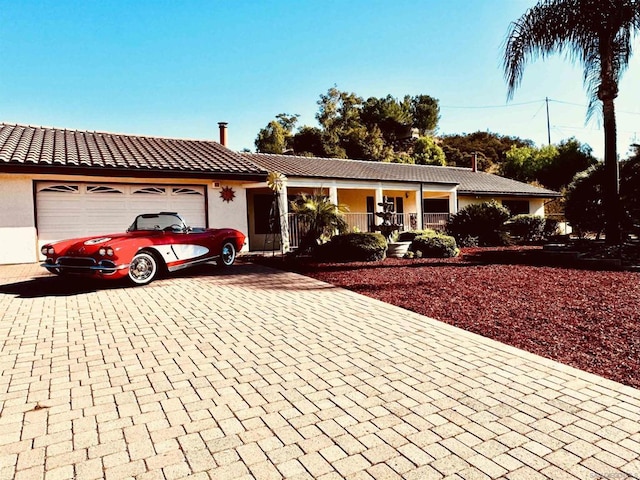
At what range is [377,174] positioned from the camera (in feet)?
64.2

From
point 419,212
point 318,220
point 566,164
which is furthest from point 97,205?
point 566,164

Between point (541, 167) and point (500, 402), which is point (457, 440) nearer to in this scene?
point (500, 402)

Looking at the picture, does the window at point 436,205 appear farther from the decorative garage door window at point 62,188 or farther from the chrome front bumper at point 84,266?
the chrome front bumper at point 84,266

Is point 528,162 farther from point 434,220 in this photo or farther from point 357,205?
point 357,205

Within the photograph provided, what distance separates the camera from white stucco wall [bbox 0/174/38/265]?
10.6 meters

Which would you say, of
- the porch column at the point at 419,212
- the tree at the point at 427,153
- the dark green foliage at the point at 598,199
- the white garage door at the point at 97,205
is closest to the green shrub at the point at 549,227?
the dark green foliage at the point at 598,199

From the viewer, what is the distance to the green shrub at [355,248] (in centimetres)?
1158

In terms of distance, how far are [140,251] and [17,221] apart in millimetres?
5654

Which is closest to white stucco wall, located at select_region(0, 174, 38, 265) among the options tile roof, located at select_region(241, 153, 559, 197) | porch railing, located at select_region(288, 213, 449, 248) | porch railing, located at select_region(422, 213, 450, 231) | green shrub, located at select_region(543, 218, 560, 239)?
tile roof, located at select_region(241, 153, 559, 197)

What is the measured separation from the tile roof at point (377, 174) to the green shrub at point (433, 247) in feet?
17.1

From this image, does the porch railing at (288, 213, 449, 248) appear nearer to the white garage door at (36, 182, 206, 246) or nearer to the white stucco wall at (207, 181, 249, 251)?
the white stucco wall at (207, 181, 249, 251)

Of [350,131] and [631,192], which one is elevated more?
[350,131]

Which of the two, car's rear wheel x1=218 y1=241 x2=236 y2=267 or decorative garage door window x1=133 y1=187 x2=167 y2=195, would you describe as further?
decorative garage door window x1=133 y1=187 x2=167 y2=195

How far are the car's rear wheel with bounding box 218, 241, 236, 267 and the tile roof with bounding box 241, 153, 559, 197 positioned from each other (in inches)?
251
